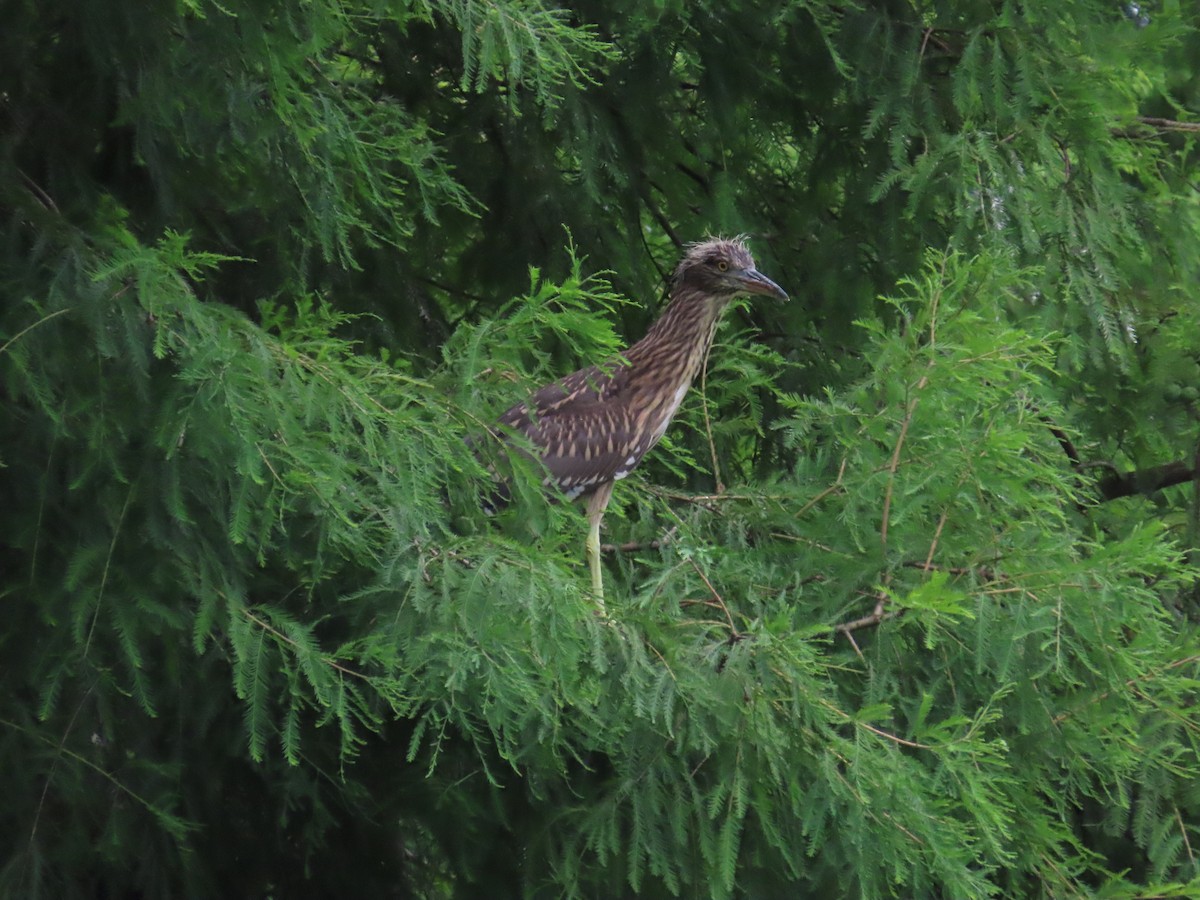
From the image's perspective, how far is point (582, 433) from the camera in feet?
18.0

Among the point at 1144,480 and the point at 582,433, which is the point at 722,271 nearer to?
the point at 582,433

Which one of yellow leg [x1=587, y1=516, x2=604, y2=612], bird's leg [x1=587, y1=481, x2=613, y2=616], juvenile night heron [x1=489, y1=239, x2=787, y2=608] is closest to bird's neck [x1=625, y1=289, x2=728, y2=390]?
juvenile night heron [x1=489, y1=239, x2=787, y2=608]

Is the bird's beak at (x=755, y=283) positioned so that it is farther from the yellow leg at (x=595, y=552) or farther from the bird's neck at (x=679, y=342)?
the yellow leg at (x=595, y=552)

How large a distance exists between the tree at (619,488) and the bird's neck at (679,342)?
159 mm

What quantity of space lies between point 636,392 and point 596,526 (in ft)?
1.94

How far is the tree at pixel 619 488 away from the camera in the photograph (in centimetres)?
380

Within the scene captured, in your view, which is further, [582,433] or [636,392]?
[636,392]

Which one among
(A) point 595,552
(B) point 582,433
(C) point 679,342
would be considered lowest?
(A) point 595,552

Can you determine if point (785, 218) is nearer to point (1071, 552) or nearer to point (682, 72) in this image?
point (682, 72)

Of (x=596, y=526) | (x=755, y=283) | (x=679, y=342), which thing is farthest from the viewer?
(x=679, y=342)

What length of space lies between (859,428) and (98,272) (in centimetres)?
214

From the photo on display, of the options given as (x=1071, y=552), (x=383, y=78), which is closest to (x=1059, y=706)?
(x=1071, y=552)

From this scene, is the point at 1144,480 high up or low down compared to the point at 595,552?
up

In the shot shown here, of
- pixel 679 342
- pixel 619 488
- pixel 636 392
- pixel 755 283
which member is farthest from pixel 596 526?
pixel 755 283
